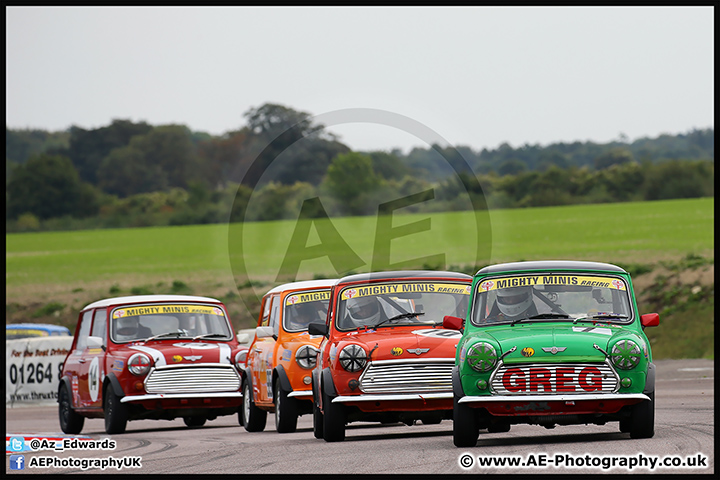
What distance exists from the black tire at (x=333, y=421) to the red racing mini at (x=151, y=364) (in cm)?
457

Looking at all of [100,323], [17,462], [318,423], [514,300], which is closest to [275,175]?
[100,323]

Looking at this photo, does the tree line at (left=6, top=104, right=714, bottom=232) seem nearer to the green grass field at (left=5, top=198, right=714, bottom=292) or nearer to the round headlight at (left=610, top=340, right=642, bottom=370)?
the green grass field at (left=5, top=198, right=714, bottom=292)

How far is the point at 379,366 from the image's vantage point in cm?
1313

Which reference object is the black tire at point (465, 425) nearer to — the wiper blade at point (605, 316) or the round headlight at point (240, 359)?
Result: the wiper blade at point (605, 316)

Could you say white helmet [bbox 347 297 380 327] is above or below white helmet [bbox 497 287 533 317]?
below

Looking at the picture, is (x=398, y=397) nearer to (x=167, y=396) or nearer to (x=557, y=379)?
(x=557, y=379)

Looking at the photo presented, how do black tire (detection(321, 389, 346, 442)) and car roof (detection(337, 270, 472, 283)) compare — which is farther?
car roof (detection(337, 270, 472, 283))

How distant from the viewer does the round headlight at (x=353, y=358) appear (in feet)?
43.2

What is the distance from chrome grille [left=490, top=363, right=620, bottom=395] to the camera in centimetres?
1093

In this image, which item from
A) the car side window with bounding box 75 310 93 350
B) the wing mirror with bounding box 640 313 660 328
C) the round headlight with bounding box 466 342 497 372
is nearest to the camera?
the round headlight with bounding box 466 342 497 372

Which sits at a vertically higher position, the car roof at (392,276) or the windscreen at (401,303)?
the car roof at (392,276)

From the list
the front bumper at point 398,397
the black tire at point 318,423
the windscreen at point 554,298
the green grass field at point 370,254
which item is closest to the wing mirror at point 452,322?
the windscreen at point 554,298

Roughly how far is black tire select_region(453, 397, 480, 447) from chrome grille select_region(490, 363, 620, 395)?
38 centimetres

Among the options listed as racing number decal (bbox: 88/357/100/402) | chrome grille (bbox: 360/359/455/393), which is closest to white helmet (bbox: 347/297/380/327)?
chrome grille (bbox: 360/359/455/393)
